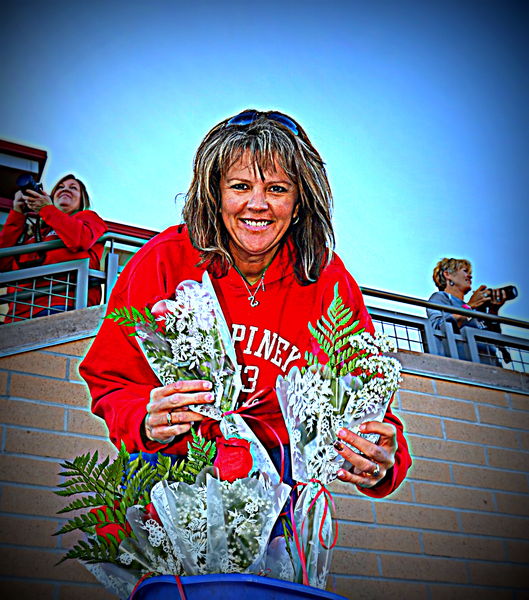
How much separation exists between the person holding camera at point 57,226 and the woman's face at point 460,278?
131cm

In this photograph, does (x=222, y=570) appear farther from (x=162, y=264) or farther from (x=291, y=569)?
(x=162, y=264)

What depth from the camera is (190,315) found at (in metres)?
1.57

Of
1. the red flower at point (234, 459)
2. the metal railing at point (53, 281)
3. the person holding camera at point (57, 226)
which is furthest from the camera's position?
the person holding camera at point (57, 226)

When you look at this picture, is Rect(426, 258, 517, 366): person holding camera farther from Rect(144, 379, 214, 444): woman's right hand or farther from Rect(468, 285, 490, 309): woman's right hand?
Rect(144, 379, 214, 444): woman's right hand

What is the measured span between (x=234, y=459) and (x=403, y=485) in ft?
3.82

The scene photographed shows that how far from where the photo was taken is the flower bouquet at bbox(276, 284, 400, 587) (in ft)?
4.72

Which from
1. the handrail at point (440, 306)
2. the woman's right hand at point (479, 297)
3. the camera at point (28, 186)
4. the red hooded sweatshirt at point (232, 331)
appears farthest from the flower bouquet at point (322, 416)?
the woman's right hand at point (479, 297)

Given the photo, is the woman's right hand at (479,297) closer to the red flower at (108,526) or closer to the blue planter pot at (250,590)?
the red flower at (108,526)

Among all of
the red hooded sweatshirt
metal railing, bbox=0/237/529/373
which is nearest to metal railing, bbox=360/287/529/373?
metal railing, bbox=0/237/529/373

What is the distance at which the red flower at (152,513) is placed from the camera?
1.34m

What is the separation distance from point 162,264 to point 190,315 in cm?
48

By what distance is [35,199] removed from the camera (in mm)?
2600

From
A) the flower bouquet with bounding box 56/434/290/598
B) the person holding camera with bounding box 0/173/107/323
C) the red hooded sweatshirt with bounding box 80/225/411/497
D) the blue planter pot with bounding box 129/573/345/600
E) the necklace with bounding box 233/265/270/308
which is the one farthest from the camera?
the person holding camera with bounding box 0/173/107/323

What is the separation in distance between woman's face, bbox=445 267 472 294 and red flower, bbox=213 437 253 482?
64.2 inches
